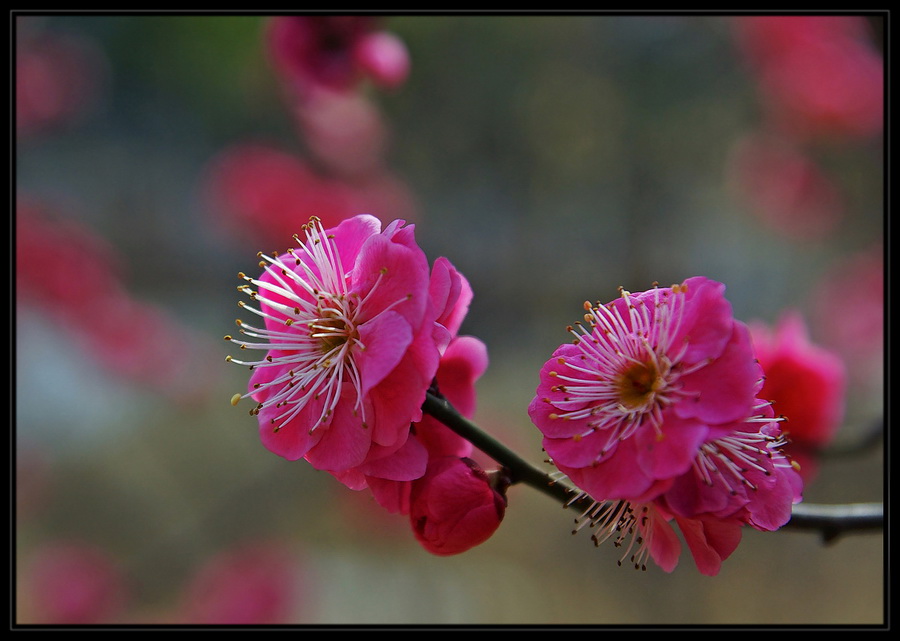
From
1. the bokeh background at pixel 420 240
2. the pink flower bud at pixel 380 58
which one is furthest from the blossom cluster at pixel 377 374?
the bokeh background at pixel 420 240

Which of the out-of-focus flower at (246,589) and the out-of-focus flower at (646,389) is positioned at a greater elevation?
the out-of-focus flower at (646,389)

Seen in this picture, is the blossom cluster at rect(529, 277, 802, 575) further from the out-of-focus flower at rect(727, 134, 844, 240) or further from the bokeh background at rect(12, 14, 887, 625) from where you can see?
the out-of-focus flower at rect(727, 134, 844, 240)

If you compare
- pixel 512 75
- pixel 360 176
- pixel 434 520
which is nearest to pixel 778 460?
pixel 434 520

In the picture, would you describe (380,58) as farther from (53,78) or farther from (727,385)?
(53,78)

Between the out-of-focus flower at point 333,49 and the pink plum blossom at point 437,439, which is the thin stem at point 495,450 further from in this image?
the out-of-focus flower at point 333,49

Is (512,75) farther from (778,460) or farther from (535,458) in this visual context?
(778,460)

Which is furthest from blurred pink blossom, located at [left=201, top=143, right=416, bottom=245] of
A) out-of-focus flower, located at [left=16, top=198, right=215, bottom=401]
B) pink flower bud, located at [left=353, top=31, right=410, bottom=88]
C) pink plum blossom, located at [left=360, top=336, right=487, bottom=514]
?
pink plum blossom, located at [left=360, top=336, right=487, bottom=514]
